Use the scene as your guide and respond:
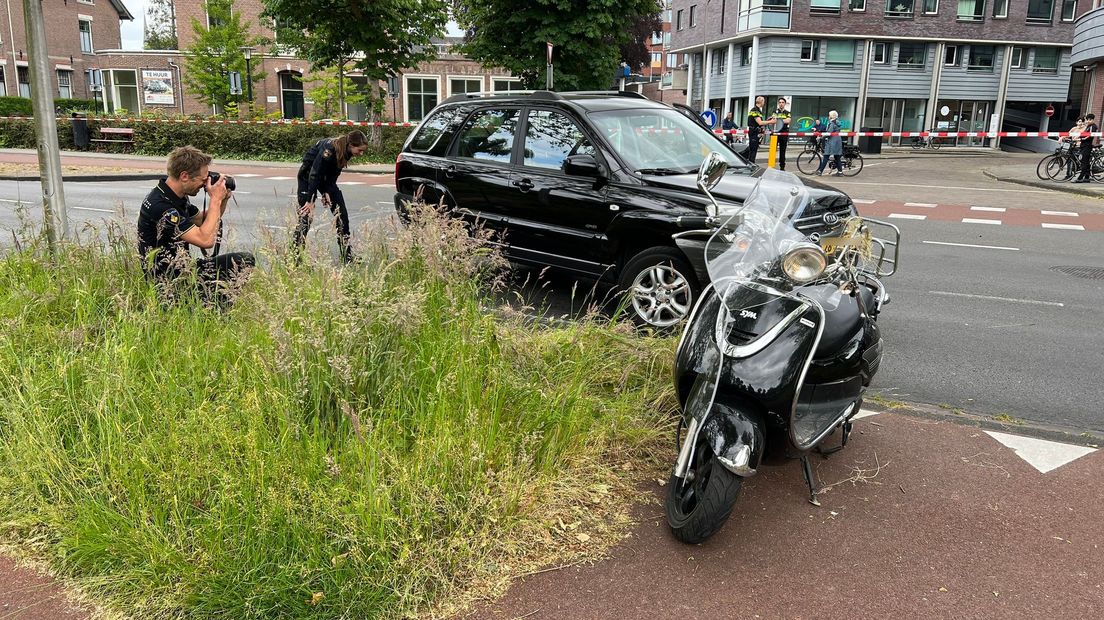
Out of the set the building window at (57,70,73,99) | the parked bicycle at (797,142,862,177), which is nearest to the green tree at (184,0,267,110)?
the building window at (57,70,73,99)

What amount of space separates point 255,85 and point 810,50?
30875mm

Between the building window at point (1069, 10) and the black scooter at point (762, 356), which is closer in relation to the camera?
the black scooter at point (762, 356)

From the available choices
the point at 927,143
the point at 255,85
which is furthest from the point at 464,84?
the point at 927,143

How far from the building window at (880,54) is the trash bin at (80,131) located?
120 feet

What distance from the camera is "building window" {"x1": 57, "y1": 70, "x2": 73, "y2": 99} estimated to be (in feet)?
164

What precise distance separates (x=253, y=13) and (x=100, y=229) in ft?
163

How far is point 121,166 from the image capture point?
2280cm

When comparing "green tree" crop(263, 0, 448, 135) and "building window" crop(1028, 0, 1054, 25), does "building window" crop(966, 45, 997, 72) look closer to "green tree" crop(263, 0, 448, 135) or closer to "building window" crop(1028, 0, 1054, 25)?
"building window" crop(1028, 0, 1054, 25)

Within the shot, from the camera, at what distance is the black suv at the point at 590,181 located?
6.01 meters

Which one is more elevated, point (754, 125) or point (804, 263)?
point (754, 125)

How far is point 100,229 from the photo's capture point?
5.49 metres

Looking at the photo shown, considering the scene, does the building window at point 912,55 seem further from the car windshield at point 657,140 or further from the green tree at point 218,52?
the car windshield at point 657,140

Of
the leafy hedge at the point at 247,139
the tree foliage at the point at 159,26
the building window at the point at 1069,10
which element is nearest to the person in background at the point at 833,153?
the leafy hedge at the point at 247,139

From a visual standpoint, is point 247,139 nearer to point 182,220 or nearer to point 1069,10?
point 182,220
